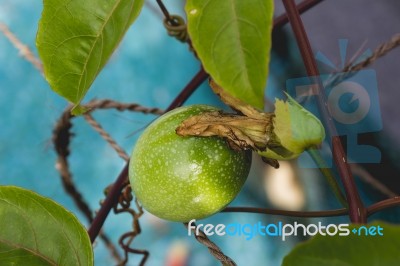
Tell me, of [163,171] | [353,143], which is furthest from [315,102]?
[163,171]

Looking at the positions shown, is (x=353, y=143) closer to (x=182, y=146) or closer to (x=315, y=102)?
(x=315, y=102)

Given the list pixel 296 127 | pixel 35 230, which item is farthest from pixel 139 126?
pixel 296 127

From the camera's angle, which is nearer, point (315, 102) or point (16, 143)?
point (315, 102)

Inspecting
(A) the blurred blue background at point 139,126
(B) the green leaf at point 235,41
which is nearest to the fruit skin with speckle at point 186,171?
(B) the green leaf at point 235,41

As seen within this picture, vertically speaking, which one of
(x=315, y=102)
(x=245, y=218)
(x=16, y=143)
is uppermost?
(x=315, y=102)

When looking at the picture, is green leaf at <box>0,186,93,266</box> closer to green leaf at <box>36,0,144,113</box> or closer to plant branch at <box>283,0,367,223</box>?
green leaf at <box>36,0,144,113</box>

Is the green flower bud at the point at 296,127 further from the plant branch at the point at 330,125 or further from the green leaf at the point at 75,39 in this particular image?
the green leaf at the point at 75,39

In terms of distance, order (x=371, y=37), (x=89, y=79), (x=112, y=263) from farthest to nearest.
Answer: (x=112, y=263)
(x=371, y=37)
(x=89, y=79)

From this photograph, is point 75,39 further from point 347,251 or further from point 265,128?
point 347,251

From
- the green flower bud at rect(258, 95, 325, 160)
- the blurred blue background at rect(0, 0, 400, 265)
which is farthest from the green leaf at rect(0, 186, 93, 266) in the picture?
the blurred blue background at rect(0, 0, 400, 265)
